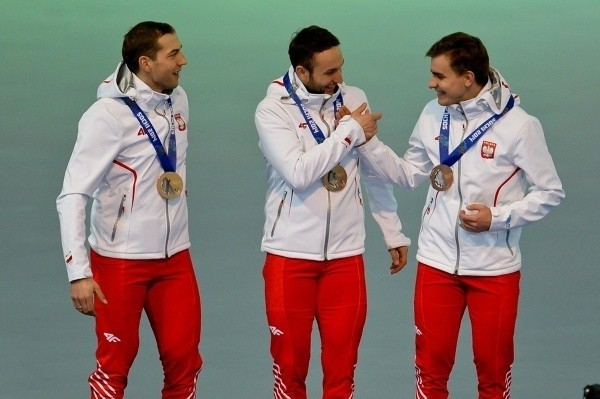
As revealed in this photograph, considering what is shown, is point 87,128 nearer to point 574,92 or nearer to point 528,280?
point 528,280

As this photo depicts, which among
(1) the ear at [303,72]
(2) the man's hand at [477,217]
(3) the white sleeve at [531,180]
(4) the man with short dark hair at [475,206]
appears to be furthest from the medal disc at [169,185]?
(3) the white sleeve at [531,180]

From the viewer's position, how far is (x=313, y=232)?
5617 mm

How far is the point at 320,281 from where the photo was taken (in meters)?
5.68

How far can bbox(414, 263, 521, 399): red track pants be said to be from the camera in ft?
18.3

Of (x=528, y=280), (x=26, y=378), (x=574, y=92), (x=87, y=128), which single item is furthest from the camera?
(x=574, y=92)

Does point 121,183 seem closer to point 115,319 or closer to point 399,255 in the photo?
point 115,319

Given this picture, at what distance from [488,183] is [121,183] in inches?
49.4

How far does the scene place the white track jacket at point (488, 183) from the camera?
217 inches

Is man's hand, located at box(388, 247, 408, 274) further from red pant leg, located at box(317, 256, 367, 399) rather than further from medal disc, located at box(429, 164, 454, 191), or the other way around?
medal disc, located at box(429, 164, 454, 191)

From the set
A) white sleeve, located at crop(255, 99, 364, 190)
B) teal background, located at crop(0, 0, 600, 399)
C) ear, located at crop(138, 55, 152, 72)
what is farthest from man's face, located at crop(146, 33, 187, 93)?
teal background, located at crop(0, 0, 600, 399)

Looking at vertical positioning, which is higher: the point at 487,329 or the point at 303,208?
the point at 303,208

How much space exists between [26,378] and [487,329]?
2.05 metres

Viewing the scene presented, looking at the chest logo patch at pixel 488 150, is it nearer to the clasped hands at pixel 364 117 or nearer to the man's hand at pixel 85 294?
the clasped hands at pixel 364 117

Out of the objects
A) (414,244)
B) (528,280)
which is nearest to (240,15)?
(414,244)
